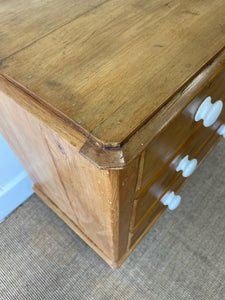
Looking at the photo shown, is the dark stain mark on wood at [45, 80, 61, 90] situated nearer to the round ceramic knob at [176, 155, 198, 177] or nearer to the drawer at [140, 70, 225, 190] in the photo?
the drawer at [140, 70, 225, 190]

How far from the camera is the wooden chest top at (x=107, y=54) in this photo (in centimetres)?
34

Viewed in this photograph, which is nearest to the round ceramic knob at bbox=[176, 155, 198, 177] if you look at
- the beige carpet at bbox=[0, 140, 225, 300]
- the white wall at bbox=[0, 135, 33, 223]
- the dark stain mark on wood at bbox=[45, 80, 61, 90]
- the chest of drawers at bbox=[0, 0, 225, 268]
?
the chest of drawers at bbox=[0, 0, 225, 268]

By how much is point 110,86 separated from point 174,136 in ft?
0.61

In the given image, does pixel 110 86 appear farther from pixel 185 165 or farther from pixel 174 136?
pixel 185 165

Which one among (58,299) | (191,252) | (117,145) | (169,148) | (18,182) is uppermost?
(117,145)

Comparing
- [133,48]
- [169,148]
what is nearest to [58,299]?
[169,148]

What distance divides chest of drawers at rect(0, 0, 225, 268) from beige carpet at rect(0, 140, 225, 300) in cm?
36

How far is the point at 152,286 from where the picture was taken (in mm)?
815

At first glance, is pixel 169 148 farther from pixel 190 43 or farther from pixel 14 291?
pixel 14 291

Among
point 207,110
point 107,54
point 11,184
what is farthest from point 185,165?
point 11,184

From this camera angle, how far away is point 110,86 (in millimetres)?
368

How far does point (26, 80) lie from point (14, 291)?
75 cm

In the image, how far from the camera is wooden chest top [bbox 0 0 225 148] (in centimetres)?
34

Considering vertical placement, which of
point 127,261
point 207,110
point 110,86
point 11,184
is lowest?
point 127,261
